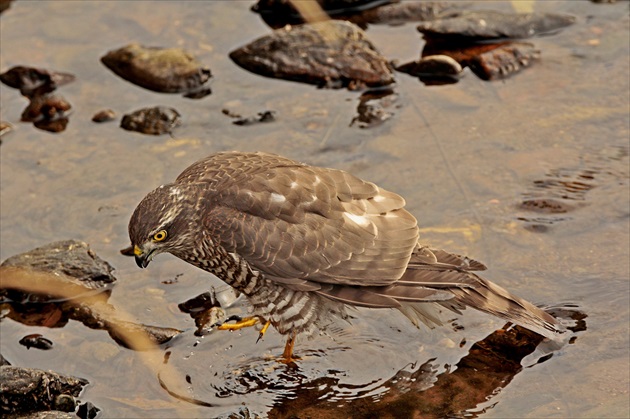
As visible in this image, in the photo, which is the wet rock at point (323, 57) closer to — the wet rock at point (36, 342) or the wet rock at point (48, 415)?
the wet rock at point (36, 342)

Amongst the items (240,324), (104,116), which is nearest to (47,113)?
(104,116)

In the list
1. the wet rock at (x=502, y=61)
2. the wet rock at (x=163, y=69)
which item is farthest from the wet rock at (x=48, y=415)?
the wet rock at (x=502, y=61)

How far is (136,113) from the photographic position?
8188 mm

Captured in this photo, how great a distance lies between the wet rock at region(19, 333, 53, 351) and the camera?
20.5 feet

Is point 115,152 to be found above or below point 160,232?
below

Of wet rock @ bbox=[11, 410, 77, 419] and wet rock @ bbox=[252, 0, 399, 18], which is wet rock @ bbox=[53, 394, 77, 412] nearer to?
wet rock @ bbox=[11, 410, 77, 419]

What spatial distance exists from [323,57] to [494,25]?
155cm

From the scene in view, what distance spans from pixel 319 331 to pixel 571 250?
1805mm

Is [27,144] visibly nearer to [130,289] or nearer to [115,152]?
[115,152]

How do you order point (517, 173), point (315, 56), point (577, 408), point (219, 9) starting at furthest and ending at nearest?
1. point (219, 9)
2. point (315, 56)
3. point (517, 173)
4. point (577, 408)

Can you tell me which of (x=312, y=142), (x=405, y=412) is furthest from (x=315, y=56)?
(x=405, y=412)

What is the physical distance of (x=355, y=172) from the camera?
24.7ft

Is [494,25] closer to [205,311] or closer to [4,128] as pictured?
[205,311]

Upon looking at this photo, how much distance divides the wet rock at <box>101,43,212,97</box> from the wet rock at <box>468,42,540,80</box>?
7.44 feet
